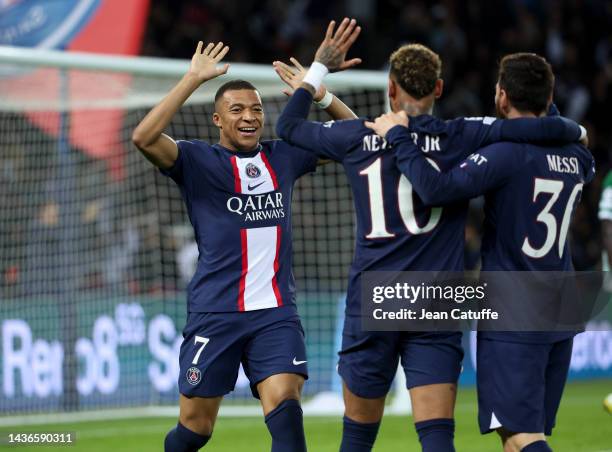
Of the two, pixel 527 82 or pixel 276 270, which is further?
pixel 276 270

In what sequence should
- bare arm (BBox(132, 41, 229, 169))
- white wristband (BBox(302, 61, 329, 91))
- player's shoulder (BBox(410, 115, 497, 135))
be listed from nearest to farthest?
player's shoulder (BBox(410, 115, 497, 135)) → white wristband (BBox(302, 61, 329, 91)) → bare arm (BBox(132, 41, 229, 169))

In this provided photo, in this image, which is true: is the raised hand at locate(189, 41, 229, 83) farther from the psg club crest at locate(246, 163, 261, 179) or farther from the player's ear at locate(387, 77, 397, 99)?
the player's ear at locate(387, 77, 397, 99)

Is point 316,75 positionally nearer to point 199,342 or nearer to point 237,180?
point 237,180

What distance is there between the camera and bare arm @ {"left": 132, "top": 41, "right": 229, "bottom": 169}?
6.12m

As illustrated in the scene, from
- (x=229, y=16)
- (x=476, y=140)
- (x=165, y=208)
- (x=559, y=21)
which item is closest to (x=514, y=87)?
(x=476, y=140)

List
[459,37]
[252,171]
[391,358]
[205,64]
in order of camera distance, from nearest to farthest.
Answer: [391,358] < [205,64] < [252,171] < [459,37]

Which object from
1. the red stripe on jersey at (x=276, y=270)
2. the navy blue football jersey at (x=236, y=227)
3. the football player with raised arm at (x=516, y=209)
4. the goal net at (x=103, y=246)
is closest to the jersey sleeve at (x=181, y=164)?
the navy blue football jersey at (x=236, y=227)

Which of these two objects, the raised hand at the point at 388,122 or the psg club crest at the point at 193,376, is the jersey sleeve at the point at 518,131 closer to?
the raised hand at the point at 388,122

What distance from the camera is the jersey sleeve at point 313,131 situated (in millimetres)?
5625

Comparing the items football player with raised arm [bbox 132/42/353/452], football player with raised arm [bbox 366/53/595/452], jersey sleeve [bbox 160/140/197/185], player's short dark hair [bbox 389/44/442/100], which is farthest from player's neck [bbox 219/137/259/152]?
player's short dark hair [bbox 389/44/442/100]

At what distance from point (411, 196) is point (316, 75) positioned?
33.7 inches

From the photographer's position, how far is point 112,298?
11562 millimetres

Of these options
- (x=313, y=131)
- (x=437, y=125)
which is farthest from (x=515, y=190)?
(x=313, y=131)

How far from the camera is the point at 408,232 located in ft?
18.0
